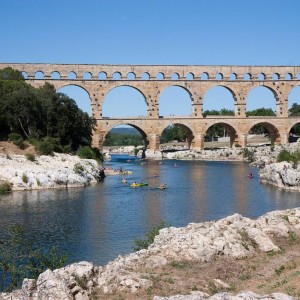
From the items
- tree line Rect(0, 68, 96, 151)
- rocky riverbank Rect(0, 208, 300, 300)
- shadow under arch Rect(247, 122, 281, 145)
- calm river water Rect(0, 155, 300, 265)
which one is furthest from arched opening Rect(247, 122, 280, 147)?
rocky riverbank Rect(0, 208, 300, 300)

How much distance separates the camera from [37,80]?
56.0m

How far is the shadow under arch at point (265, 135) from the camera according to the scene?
64062 millimetres

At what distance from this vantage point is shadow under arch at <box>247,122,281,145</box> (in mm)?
64062

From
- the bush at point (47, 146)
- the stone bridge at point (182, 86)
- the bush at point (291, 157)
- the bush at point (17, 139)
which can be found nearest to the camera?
the bush at point (291, 157)

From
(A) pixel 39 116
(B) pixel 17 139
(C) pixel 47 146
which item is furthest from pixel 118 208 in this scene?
(A) pixel 39 116

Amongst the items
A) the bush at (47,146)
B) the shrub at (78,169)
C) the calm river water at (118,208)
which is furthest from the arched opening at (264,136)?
the shrub at (78,169)

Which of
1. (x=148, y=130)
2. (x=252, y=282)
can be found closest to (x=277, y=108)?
(x=148, y=130)

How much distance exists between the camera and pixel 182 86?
199 feet

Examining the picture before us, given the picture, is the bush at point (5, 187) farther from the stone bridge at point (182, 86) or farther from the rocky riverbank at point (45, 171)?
the stone bridge at point (182, 86)

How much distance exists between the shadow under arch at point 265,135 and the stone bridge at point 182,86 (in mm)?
159

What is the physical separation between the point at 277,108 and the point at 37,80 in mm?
30851

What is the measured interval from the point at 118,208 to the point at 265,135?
6387 centimetres

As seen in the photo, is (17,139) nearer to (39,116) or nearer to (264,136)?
(39,116)

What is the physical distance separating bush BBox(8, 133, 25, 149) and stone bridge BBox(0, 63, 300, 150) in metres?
19.7
